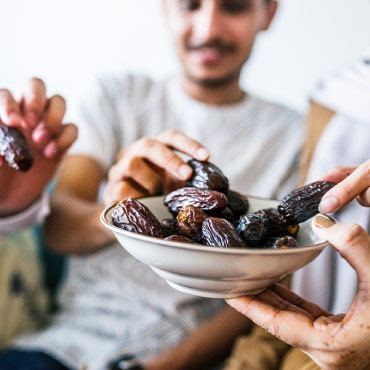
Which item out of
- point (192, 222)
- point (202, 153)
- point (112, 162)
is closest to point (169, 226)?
point (192, 222)

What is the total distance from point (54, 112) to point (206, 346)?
0.61m

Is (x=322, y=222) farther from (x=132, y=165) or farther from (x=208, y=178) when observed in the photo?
(x=132, y=165)

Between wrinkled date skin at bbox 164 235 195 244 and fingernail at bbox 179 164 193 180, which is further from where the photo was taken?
fingernail at bbox 179 164 193 180

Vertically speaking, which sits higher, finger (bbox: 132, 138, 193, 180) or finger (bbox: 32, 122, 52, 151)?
finger (bbox: 132, 138, 193, 180)

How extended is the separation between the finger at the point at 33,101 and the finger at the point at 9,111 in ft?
0.16

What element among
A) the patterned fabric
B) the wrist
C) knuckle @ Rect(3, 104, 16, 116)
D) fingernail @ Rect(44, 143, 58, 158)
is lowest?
the patterned fabric

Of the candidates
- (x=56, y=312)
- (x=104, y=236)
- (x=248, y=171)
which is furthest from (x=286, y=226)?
(x=56, y=312)

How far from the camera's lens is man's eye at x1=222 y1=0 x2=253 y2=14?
134 centimetres

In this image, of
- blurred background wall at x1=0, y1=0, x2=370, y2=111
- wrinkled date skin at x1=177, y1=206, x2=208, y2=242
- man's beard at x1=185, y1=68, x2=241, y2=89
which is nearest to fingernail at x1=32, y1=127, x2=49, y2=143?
wrinkled date skin at x1=177, y1=206, x2=208, y2=242

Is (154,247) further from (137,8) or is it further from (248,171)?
(137,8)

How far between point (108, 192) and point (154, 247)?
14.0 inches

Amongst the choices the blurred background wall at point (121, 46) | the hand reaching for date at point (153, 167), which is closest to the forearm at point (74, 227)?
the hand reaching for date at point (153, 167)

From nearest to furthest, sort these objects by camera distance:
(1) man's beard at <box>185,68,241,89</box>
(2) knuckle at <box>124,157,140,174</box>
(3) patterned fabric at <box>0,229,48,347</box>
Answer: (2) knuckle at <box>124,157,140,174</box>
(3) patterned fabric at <box>0,229,48,347</box>
(1) man's beard at <box>185,68,241,89</box>

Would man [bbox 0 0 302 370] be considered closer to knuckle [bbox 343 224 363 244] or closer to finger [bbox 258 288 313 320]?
finger [bbox 258 288 313 320]
